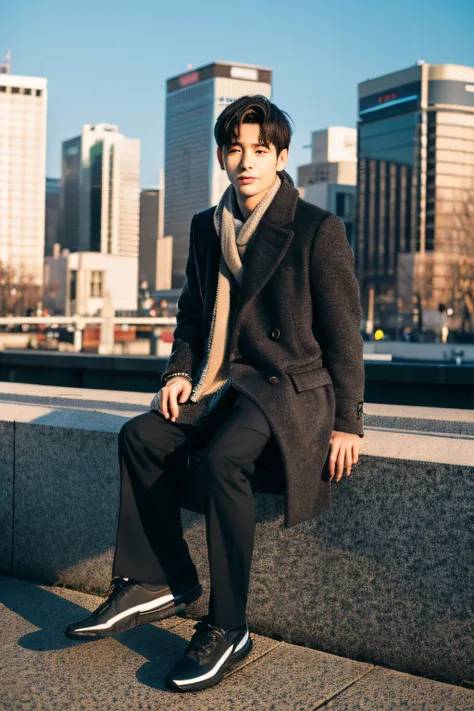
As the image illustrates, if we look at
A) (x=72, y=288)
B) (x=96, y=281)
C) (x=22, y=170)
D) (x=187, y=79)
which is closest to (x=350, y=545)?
(x=72, y=288)

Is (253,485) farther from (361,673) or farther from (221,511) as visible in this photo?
(361,673)

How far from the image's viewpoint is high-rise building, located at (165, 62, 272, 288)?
594ft

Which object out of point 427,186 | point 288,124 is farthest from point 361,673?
point 427,186

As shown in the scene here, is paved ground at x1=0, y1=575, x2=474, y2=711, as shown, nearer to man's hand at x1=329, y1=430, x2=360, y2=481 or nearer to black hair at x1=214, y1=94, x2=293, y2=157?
man's hand at x1=329, y1=430, x2=360, y2=481

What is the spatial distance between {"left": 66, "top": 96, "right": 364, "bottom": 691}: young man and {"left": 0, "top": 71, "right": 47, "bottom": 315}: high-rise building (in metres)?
137

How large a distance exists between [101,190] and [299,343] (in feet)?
599

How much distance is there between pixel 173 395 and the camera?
3078mm

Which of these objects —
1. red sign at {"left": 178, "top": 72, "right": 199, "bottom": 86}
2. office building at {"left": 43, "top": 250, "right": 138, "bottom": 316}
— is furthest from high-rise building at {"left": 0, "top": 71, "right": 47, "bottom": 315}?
red sign at {"left": 178, "top": 72, "right": 199, "bottom": 86}

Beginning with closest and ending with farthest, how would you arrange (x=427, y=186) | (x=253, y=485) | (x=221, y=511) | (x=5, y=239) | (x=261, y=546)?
(x=221, y=511) → (x=253, y=485) → (x=261, y=546) → (x=427, y=186) → (x=5, y=239)

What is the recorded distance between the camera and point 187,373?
326 cm

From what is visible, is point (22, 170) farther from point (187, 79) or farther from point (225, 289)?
point (225, 289)

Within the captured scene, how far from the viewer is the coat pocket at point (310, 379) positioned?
2915 mm

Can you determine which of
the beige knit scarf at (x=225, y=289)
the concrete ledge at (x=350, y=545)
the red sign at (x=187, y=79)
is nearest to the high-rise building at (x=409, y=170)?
the red sign at (x=187, y=79)

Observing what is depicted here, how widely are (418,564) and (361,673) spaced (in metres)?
0.39
